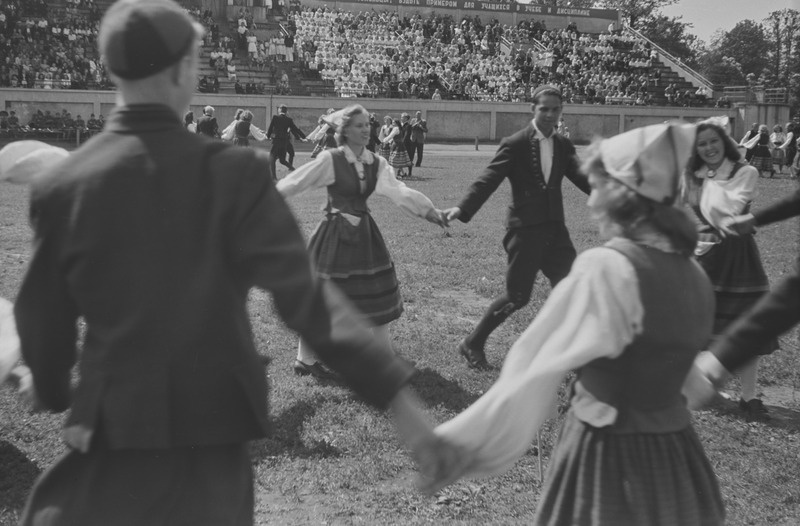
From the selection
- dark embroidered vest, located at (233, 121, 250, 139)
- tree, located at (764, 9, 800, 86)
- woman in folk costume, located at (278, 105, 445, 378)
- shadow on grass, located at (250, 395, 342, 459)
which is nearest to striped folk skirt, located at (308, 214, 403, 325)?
woman in folk costume, located at (278, 105, 445, 378)

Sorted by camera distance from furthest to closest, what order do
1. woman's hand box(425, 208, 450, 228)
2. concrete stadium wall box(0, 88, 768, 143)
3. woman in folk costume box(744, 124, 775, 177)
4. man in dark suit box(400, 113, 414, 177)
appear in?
concrete stadium wall box(0, 88, 768, 143) → woman in folk costume box(744, 124, 775, 177) → man in dark suit box(400, 113, 414, 177) → woman's hand box(425, 208, 450, 228)

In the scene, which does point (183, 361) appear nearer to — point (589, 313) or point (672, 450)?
point (589, 313)

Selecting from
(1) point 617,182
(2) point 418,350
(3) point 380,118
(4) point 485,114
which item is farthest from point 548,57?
(1) point 617,182

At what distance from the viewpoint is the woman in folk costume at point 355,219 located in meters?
6.10

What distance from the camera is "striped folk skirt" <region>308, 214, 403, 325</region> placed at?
241 inches

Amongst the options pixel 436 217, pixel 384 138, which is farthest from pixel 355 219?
pixel 384 138

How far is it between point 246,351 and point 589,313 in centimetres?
104

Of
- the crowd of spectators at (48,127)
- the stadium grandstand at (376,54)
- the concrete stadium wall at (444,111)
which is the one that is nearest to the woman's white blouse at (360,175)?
the crowd of spectators at (48,127)

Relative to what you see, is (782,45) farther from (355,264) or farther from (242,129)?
A: (355,264)

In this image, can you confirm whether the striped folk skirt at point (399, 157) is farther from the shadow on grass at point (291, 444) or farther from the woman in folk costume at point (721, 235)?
the shadow on grass at point (291, 444)

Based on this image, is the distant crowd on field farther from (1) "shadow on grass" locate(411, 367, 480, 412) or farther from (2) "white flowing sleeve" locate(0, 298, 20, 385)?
(2) "white flowing sleeve" locate(0, 298, 20, 385)

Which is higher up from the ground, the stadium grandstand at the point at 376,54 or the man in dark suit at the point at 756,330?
the stadium grandstand at the point at 376,54

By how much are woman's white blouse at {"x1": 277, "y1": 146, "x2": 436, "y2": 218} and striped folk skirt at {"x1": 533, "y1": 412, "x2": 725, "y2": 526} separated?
3575mm

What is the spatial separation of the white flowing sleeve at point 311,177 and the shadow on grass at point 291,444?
5.13 feet
